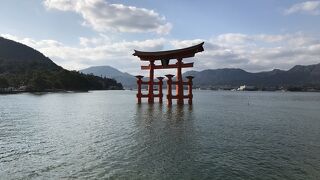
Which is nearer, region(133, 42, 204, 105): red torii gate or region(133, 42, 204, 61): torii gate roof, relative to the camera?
region(133, 42, 204, 61): torii gate roof

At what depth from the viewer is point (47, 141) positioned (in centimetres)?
1895

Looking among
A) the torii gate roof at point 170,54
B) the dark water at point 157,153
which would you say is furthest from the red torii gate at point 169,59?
the dark water at point 157,153

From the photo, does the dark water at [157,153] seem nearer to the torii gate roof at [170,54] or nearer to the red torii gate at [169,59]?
the torii gate roof at [170,54]

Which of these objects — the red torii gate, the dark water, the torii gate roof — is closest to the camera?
the dark water

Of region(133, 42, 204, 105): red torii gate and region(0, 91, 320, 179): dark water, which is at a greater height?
region(133, 42, 204, 105): red torii gate

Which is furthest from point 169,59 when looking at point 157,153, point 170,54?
point 157,153

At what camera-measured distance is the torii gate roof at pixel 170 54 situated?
4610cm

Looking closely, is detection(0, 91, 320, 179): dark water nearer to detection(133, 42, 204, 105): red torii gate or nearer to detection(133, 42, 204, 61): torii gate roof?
detection(133, 42, 204, 61): torii gate roof

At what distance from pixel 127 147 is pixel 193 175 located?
5876mm

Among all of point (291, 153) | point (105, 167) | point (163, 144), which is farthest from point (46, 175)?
point (291, 153)

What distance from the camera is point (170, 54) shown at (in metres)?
48.6

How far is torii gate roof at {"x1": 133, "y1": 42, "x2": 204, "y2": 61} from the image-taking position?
46.1 meters

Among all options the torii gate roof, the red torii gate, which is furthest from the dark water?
the red torii gate

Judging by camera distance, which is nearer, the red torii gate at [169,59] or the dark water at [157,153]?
the dark water at [157,153]
